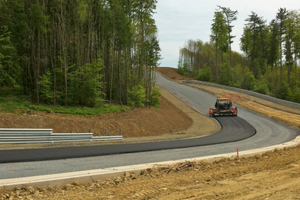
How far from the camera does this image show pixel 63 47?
82.9ft

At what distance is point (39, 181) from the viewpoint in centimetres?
662

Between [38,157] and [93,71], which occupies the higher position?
[93,71]

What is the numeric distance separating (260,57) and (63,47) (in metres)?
65.8

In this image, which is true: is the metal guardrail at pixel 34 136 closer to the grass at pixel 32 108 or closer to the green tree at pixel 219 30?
the grass at pixel 32 108

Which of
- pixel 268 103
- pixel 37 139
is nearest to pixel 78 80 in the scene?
pixel 37 139

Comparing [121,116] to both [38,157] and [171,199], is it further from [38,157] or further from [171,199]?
[171,199]

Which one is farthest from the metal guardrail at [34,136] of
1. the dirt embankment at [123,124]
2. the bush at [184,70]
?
the bush at [184,70]

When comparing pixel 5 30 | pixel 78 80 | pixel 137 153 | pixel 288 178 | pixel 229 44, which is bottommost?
pixel 137 153

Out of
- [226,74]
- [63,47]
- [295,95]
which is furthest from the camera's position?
[226,74]

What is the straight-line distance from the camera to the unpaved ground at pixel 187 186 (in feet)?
20.0

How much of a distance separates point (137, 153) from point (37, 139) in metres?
6.36

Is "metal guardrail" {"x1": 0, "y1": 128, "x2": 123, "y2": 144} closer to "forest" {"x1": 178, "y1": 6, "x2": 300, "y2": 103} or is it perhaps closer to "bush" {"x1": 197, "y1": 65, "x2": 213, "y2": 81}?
"forest" {"x1": 178, "y1": 6, "x2": 300, "y2": 103}

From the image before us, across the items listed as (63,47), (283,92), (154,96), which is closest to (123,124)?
(63,47)

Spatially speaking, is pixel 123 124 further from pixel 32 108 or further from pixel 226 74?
pixel 226 74
